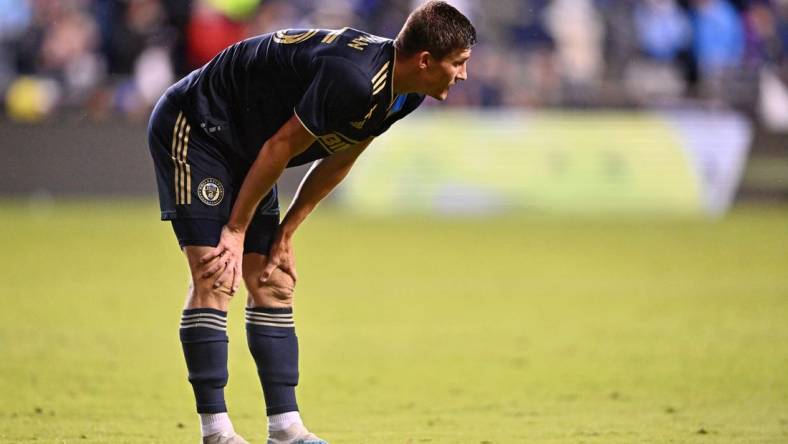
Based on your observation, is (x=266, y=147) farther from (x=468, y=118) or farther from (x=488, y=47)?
(x=488, y=47)

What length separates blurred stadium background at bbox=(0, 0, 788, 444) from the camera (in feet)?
23.6

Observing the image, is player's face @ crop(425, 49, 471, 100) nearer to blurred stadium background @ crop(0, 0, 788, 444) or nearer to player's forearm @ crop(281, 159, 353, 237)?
player's forearm @ crop(281, 159, 353, 237)

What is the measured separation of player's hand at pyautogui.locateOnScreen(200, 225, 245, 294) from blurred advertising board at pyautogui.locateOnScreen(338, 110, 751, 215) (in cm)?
1363

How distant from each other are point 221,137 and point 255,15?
1565 cm

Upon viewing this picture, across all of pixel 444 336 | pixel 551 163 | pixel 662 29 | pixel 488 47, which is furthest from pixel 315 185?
pixel 662 29

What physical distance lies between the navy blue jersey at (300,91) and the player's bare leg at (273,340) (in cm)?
54

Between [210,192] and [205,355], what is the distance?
2.26 feet

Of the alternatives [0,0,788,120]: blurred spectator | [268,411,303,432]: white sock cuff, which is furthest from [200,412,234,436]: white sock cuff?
[0,0,788,120]: blurred spectator

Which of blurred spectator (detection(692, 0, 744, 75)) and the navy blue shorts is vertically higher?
blurred spectator (detection(692, 0, 744, 75))

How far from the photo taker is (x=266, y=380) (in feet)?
18.9

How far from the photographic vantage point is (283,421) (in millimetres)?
5695

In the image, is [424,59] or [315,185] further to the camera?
[315,185]

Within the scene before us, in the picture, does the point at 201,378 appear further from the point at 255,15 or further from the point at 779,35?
the point at 779,35

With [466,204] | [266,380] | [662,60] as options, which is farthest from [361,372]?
[662,60]
